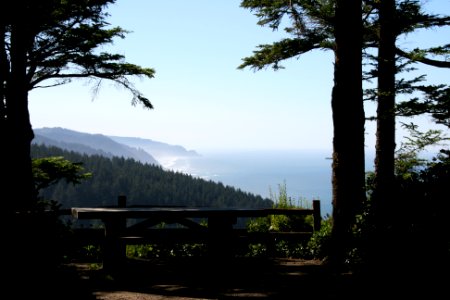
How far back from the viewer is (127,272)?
8.64 m

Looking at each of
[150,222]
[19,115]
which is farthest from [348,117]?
[19,115]

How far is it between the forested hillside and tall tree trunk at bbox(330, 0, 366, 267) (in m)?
137

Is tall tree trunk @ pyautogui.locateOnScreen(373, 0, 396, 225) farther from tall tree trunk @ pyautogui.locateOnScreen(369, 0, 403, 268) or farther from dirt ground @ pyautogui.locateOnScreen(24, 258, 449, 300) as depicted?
dirt ground @ pyautogui.locateOnScreen(24, 258, 449, 300)

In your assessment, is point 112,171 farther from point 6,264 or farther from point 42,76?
point 6,264

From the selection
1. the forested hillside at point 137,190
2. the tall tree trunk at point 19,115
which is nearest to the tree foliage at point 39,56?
the tall tree trunk at point 19,115

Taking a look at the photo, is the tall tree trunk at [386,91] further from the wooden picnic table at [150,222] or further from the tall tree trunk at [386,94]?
the wooden picnic table at [150,222]

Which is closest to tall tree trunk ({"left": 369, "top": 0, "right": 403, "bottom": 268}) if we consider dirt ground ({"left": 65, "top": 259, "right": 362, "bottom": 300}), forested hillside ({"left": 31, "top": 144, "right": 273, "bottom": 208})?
dirt ground ({"left": 65, "top": 259, "right": 362, "bottom": 300})

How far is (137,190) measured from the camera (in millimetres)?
152375

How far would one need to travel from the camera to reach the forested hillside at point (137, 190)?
5906 inches

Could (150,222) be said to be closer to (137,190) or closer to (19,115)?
(19,115)

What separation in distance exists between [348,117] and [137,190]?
147 metres

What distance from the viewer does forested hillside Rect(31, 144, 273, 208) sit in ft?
492

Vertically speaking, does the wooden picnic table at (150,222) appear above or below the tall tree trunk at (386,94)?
below

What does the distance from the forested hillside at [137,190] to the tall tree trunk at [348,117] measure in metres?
137
